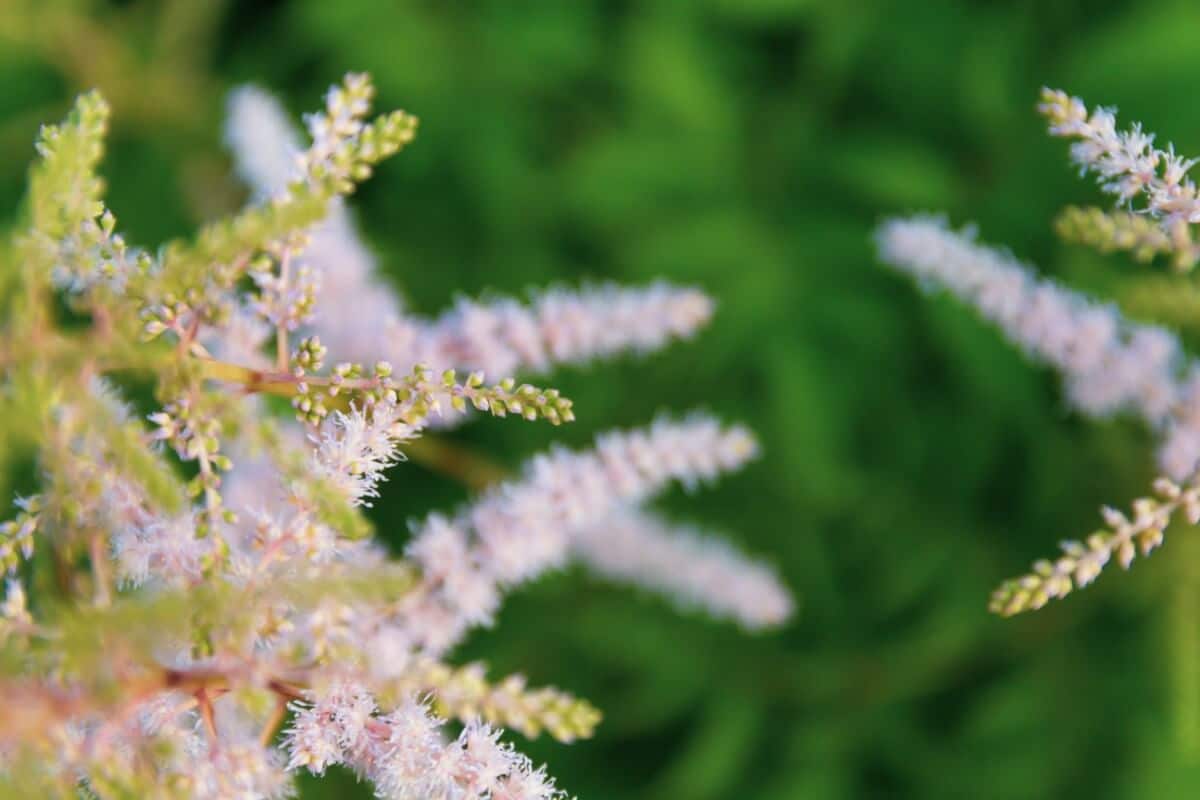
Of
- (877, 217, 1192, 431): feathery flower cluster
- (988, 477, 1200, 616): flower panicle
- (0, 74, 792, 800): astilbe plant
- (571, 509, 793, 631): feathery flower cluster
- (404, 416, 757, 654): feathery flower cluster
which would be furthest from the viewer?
(571, 509, 793, 631): feathery flower cluster

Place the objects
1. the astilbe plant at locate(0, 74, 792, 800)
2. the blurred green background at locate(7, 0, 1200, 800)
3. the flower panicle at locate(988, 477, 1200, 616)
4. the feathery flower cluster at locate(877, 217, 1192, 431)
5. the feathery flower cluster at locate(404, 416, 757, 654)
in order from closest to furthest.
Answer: the astilbe plant at locate(0, 74, 792, 800) → the flower panicle at locate(988, 477, 1200, 616) → the feathery flower cluster at locate(404, 416, 757, 654) → the feathery flower cluster at locate(877, 217, 1192, 431) → the blurred green background at locate(7, 0, 1200, 800)

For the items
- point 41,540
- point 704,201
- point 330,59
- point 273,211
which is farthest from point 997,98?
point 41,540

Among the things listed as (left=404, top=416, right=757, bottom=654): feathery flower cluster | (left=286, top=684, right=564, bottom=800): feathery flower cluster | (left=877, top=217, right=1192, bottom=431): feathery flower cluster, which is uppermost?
(left=877, top=217, right=1192, bottom=431): feathery flower cluster

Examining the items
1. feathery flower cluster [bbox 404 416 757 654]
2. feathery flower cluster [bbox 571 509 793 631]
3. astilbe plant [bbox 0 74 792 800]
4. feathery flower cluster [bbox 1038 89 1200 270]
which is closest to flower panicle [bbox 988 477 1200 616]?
feathery flower cluster [bbox 1038 89 1200 270]

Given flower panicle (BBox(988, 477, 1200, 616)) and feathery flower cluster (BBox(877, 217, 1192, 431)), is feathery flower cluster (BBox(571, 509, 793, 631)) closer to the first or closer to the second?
feathery flower cluster (BBox(877, 217, 1192, 431))

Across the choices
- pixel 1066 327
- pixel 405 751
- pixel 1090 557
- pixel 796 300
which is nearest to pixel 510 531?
pixel 405 751

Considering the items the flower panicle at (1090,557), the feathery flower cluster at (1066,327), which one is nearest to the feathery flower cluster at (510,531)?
the feathery flower cluster at (1066,327)

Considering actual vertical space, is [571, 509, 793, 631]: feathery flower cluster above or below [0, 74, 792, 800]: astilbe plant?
above

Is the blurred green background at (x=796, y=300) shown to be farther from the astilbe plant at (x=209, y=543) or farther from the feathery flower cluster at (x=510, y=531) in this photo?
the astilbe plant at (x=209, y=543)
